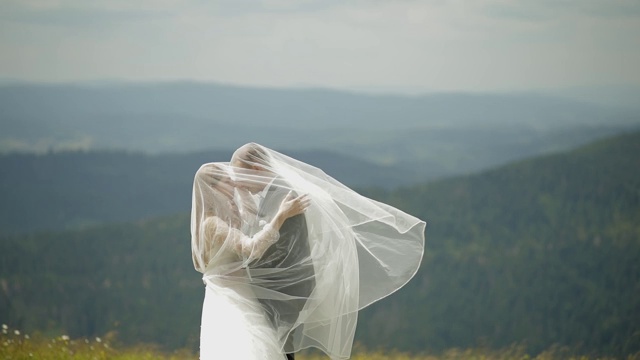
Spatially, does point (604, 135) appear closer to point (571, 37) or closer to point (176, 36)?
point (571, 37)

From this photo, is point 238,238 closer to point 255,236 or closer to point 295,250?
point 255,236

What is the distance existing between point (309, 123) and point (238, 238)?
17806 millimetres

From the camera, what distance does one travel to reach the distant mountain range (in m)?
21.2

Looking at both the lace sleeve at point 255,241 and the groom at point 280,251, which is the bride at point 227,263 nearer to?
the lace sleeve at point 255,241

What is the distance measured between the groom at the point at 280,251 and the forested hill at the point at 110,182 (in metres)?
16.5

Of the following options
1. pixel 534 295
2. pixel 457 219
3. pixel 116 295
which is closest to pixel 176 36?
pixel 116 295

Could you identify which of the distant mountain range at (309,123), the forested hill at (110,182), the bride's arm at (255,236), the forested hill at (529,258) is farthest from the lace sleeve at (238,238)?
the forested hill at (110,182)

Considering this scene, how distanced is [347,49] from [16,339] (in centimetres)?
1455

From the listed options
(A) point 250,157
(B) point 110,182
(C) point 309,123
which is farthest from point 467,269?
(A) point 250,157

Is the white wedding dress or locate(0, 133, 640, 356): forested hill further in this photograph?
locate(0, 133, 640, 356): forested hill

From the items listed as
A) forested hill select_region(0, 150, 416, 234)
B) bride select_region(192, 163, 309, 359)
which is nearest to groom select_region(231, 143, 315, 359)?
bride select_region(192, 163, 309, 359)

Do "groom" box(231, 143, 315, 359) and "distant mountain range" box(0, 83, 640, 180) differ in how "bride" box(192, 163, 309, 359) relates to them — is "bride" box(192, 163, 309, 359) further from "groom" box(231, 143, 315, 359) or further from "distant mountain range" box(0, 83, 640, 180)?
"distant mountain range" box(0, 83, 640, 180)

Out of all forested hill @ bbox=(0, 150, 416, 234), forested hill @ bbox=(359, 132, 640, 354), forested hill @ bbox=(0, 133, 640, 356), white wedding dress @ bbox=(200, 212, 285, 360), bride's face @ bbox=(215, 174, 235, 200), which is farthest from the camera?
forested hill @ bbox=(0, 150, 416, 234)

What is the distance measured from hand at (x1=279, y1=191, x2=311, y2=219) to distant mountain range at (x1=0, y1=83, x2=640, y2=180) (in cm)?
1617
